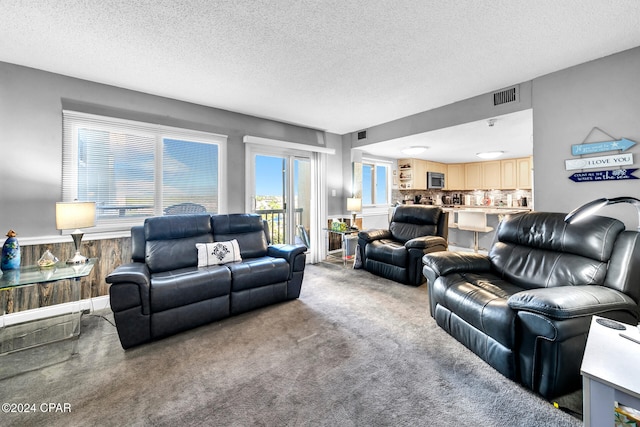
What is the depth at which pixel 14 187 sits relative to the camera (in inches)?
103

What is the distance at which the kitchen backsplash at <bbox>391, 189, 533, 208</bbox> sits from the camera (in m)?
6.90

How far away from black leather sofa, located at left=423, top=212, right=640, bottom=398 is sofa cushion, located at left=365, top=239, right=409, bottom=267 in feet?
3.62

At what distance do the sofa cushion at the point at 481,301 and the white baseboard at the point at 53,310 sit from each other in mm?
3507

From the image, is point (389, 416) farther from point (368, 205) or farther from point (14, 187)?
point (368, 205)

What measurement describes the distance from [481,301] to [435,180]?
19.2ft

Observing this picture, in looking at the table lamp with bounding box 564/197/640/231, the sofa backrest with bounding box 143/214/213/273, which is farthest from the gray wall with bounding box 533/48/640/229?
the sofa backrest with bounding box 143/214/213/273

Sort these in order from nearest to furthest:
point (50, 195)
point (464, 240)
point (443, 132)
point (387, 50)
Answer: point (387, 50) < point (50, 195) < point (443, 132) < point (464, 240)

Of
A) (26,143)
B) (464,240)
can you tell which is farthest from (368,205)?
(26,143)

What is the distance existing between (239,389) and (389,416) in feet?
3.07

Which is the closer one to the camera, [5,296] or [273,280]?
[5,296]

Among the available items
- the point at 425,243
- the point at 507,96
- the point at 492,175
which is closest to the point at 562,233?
the point at 425,243

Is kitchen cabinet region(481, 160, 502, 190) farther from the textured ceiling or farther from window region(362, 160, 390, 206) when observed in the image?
the textured ceiling

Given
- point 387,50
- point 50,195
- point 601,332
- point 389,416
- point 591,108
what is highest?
point 387,50

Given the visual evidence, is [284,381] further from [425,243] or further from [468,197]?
[468,197]
